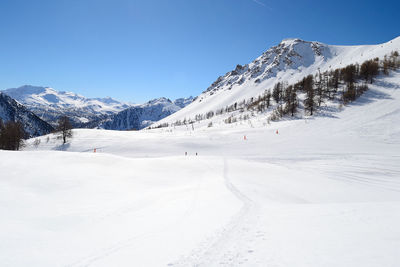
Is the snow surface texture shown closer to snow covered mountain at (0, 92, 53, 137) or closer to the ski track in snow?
the ski track in snow

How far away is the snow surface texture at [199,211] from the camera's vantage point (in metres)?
3.89

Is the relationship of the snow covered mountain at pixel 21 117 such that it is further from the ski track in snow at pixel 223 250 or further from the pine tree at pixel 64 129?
the ski track in snow at pixel 223 250

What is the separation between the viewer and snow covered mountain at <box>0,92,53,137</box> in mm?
145500

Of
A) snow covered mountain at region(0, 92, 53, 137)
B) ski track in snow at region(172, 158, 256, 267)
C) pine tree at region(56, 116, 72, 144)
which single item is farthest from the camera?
snow covered mountain at region(0, 92, 53, 137)

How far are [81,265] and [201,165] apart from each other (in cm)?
1243

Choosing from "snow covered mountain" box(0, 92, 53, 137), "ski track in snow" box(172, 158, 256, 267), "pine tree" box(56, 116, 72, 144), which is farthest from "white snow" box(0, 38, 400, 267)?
"snow covered mountain" box(0, 92, 53, 137)

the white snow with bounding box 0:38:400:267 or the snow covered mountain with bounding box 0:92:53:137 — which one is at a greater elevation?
the snow covered mountain with bounding box 0:92:53:137

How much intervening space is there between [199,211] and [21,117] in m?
217

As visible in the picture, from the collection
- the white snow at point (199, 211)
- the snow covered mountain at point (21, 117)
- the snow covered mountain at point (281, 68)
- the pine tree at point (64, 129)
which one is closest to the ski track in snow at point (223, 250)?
the white snow at point (199, 211)

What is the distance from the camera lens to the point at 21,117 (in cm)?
15350

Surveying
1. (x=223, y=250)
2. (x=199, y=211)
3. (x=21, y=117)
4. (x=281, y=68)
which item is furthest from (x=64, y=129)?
(x=21, y=117)

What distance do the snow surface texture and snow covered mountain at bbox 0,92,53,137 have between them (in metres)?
186

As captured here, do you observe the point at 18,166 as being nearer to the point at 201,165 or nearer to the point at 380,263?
the point at 201,165

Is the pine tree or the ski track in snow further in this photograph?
the pine tree
